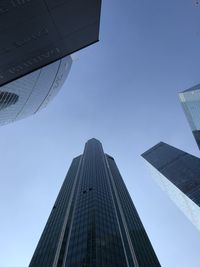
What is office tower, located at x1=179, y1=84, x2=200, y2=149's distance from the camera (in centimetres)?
16580

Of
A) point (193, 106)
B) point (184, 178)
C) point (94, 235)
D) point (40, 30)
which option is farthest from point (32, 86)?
point (193, 106)

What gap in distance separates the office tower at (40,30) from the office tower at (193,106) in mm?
162945

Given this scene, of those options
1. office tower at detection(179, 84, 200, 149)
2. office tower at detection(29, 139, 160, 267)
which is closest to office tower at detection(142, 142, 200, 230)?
office tower at detection(179, 84, 200, 149)

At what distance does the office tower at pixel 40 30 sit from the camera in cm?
1023

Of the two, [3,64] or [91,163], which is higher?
[91,163]

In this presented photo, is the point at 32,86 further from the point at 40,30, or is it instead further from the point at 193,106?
the point at 193,106

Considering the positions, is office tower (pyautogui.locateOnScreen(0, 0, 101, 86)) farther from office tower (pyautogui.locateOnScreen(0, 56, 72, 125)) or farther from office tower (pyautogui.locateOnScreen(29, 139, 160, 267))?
office tower (pyautogui.locateOnScreen(29, 139, 160, 267))

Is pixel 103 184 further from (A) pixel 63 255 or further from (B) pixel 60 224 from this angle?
(A) pixel 63 255

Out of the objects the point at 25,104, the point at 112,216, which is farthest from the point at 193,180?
the point at 25,104

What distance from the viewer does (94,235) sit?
82812mm

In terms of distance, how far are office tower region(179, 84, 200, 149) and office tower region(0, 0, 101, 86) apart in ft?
535

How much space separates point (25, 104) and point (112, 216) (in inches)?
2485

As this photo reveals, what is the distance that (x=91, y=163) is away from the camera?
190000 millimetres

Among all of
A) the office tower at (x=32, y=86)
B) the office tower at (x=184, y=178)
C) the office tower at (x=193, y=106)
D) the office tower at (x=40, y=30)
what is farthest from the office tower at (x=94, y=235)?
the office tower at (x=193, y=106)
